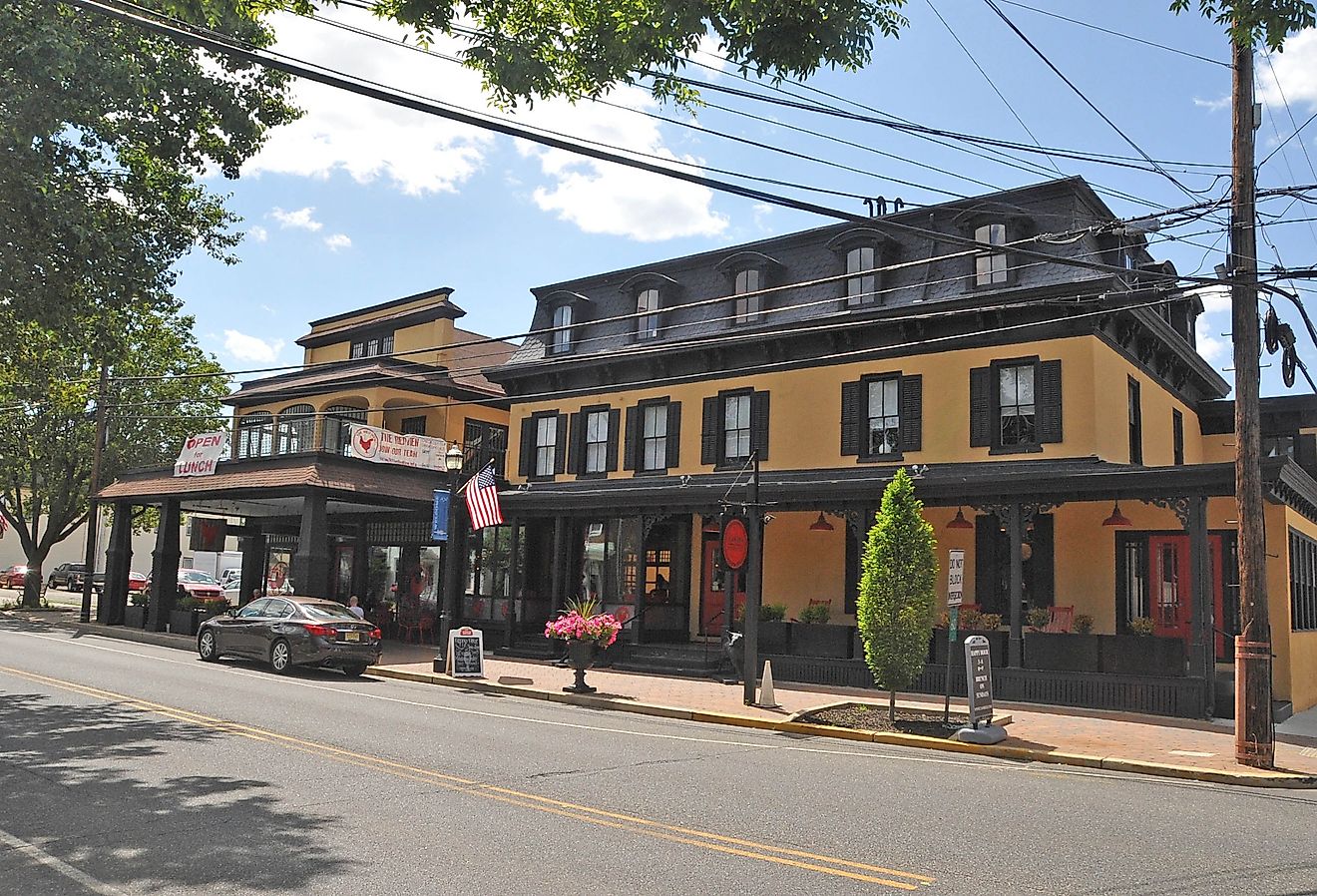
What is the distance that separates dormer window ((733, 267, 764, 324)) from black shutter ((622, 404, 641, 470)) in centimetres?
384

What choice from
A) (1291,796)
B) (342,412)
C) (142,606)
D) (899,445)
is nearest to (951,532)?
(899,445)

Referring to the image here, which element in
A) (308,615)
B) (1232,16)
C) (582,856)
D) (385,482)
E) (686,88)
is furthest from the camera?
(385,482)

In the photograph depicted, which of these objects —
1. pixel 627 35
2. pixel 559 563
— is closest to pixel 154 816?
pixel 627 35

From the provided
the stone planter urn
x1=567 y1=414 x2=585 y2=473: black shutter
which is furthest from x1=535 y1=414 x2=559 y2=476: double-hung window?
the stone planter urn

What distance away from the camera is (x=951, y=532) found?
2131 centimetres

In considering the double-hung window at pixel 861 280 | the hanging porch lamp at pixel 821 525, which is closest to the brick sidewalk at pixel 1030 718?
the hanging porch lamp at pixel 821 525

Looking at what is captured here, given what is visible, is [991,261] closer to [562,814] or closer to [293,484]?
[562,814]

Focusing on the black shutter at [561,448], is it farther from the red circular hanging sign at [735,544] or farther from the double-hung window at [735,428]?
the red circular hanging sign at [735,544]

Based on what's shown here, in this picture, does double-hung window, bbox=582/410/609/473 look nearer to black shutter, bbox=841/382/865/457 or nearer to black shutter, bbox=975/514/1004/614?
black shutter, bbox=841/382/865/457

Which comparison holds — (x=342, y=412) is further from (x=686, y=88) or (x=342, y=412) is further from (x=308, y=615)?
(x=686, y=88)

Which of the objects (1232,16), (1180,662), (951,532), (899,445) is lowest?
(1180,662)

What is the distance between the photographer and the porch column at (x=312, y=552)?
963 inches

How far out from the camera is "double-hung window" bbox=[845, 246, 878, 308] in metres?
22.3

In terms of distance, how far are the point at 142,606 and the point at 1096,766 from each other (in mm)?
27610
